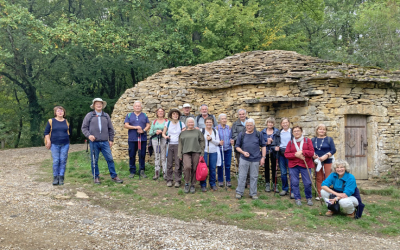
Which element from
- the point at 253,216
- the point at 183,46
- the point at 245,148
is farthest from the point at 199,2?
the point at 253,216

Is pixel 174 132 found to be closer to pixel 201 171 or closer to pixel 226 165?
pixel 201 171

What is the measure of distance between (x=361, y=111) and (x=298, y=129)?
329cm

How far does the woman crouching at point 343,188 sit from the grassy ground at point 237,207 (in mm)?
262

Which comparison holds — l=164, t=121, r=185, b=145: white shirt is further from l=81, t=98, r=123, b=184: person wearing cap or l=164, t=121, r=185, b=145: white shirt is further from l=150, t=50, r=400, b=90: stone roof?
l=150, t=50, r=400, b=90: stone roof

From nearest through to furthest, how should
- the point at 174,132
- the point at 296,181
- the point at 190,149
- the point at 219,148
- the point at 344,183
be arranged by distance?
the point at 344,183
the point at 296,181
the point at 190,149
the point at 219,148
the point at 174,132

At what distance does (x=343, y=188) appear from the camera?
4.86m

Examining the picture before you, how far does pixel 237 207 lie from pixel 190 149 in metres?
1.60

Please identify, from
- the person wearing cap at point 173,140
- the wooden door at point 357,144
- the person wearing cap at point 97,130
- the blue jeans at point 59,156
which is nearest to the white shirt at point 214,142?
the person wearing cap at point 173,140

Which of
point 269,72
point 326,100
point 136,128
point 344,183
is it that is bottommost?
point 344,183

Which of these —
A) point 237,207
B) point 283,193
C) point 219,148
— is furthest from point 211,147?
point 283,193

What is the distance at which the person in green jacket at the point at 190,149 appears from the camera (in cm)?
616

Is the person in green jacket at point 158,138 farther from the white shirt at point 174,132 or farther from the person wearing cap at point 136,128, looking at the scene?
the white shirt at point 174,132

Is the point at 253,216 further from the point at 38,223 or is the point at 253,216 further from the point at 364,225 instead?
the point at 38,223

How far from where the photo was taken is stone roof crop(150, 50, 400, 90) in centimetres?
777
